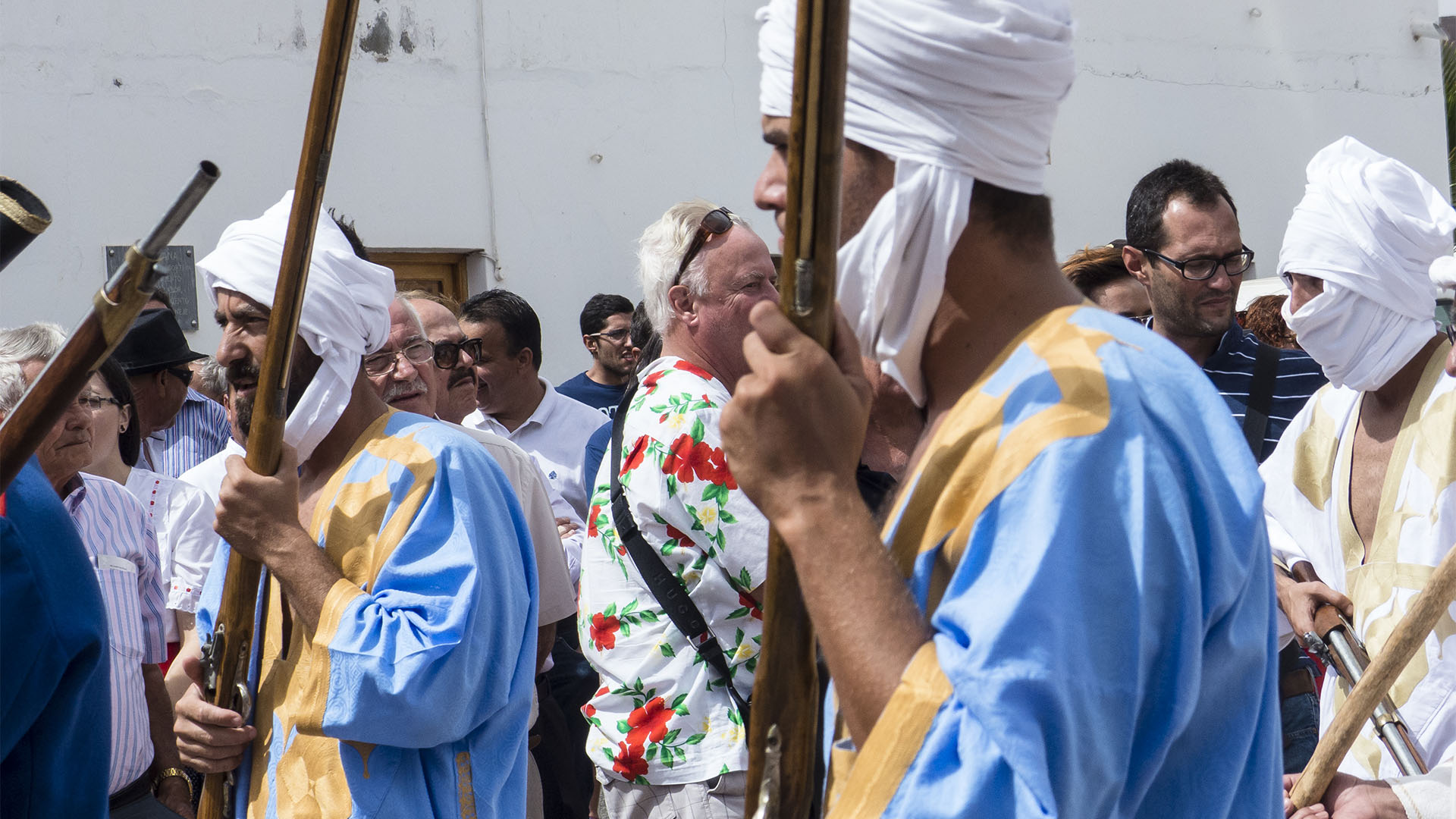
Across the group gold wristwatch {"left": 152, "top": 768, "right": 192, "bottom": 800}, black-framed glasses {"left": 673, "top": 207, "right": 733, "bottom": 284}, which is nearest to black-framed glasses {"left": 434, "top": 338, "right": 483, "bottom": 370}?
gold wristwatch {"left": 152, "top": 768, "right": 192, "bottom": 800}

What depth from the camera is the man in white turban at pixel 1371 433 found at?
2945 mm

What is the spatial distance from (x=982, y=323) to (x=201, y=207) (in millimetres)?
8038

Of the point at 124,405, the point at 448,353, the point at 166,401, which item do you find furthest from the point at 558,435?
the point at 124,405

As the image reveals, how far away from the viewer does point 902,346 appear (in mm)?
1576

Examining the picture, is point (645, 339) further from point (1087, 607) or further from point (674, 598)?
point (1087, 607)

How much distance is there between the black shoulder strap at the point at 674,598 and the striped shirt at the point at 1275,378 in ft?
6.47

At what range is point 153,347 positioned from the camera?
5.90 metres

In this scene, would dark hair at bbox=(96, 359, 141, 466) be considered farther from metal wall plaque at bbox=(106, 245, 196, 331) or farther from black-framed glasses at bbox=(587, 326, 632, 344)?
metal wall plaque at bbox=(106, 245, 196, 331)

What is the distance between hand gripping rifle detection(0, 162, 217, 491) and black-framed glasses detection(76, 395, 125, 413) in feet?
8.14

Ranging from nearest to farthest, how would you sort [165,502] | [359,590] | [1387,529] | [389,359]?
[359,590]
[1387,529]
[389,359]
[165,502]

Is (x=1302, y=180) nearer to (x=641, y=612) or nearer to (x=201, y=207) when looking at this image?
(x=201, y=207)

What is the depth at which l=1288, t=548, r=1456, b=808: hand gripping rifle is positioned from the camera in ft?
8.36

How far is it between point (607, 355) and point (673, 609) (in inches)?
181

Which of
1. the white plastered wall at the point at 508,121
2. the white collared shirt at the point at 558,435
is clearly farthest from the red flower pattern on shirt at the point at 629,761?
the white plastered wall at the point at 508,121
